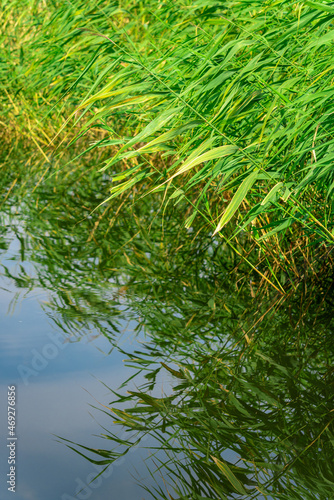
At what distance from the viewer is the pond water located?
2.51 meters

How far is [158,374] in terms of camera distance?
327 cm

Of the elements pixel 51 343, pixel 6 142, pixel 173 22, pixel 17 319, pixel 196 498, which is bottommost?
pixel 196 498

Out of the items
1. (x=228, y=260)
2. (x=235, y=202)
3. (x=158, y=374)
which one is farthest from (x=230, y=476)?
(x=228, y=260)

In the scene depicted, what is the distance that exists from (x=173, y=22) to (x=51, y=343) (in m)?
2.32

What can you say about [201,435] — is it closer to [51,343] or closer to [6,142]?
[51,343]

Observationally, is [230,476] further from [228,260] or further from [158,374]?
[228,260]

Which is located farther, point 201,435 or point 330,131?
point 330,131

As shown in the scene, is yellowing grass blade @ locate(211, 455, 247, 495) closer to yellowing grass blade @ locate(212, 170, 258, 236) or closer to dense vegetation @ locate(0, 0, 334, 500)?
dense vegetation @ locate(0, 0, 334, 500)

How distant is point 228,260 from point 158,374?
171cm

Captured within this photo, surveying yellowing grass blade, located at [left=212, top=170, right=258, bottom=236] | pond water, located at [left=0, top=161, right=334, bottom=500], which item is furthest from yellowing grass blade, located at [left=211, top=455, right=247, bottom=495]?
yellowing grass blade, located at [left=212, top=170, right=258, bottom=236]

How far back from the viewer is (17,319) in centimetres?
395

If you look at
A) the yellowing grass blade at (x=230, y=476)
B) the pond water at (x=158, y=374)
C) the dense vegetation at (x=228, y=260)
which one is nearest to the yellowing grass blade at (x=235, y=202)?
the dense vegetation at (x=228, y=260)

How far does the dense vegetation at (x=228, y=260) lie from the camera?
8.97 feet

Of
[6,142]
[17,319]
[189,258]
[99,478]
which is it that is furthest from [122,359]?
[6,142]
